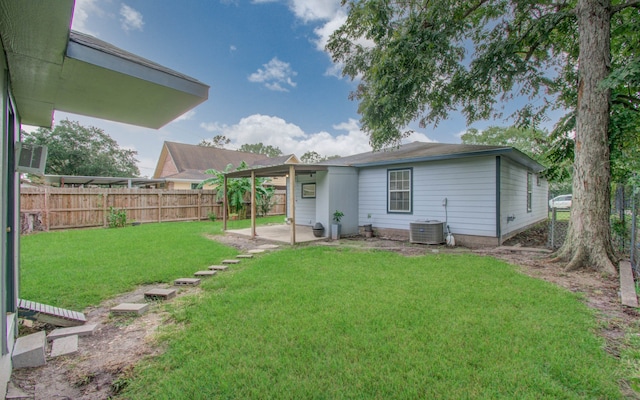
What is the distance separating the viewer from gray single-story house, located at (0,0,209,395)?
5.75 ft

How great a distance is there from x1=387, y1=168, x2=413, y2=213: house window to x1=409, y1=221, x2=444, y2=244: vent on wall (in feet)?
3.14

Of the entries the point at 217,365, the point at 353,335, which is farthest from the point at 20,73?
the point at 353,335

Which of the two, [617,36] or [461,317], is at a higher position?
[617,36]

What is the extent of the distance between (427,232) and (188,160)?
71.2ft

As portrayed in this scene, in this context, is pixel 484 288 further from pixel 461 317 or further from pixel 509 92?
pixel 509 92

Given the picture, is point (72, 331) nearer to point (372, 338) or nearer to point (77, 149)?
point (372, 338)

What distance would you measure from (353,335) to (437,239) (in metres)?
6.19

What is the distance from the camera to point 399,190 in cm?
962

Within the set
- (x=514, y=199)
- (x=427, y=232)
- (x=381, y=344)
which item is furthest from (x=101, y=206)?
(x=514, y=199)

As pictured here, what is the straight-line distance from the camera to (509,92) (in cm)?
851

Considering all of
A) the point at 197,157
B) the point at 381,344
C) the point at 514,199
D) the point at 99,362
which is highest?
the point at 197,157

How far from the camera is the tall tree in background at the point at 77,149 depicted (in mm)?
22938

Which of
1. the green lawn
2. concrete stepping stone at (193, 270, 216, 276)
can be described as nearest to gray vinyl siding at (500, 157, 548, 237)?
the green lawn

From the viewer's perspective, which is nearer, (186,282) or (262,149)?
(186,282)
